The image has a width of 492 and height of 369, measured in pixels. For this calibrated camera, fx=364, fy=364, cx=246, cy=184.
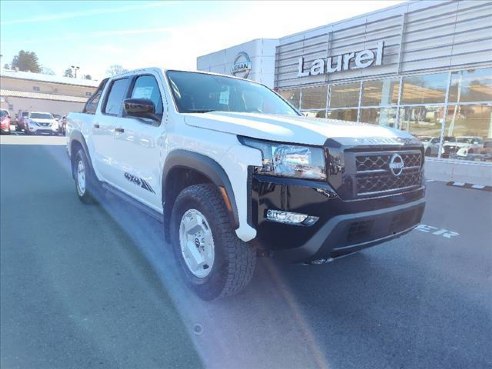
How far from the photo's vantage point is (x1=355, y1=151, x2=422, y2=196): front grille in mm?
2533

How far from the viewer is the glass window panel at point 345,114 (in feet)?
46.8

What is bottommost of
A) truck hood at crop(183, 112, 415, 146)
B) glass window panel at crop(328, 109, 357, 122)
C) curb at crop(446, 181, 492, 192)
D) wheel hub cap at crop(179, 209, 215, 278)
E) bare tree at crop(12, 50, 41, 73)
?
curb at crop(446, 181, 492, 192)

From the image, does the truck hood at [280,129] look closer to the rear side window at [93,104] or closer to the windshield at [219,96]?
the windshield at [219,96]

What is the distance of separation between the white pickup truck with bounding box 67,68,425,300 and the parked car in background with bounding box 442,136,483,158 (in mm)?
9314

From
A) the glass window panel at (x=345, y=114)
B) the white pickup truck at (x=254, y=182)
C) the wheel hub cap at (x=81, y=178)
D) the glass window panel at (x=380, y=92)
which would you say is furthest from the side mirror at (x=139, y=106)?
the glass window panel at (x=345, y=114)


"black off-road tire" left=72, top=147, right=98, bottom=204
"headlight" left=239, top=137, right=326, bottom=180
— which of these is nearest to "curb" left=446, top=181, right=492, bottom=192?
"headlight" left=239, top=137, right=326, bottom=180

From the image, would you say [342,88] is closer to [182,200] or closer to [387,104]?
[387,104]

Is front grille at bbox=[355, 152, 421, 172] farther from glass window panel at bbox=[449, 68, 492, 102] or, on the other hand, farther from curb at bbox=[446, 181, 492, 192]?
glass window panel at bbox=[449, 68, 492, 102]

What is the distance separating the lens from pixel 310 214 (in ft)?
7.78

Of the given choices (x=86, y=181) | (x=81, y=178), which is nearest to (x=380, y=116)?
(x=81, y=178)

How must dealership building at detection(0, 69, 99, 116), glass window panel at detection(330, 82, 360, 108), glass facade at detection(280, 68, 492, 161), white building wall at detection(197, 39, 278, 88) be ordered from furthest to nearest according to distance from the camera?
dealership building at detection(0, 69, 99, 116) < white building wall at detection(197, 39, 278, 88) < glass window panel at detection(330, 82, 360, 108) < glass facade at detection(280, 68, 492, 161)

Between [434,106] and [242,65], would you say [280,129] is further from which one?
[242,65]

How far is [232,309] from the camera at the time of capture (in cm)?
291

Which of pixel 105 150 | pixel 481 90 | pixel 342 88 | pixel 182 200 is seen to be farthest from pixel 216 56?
pixel 182 200
